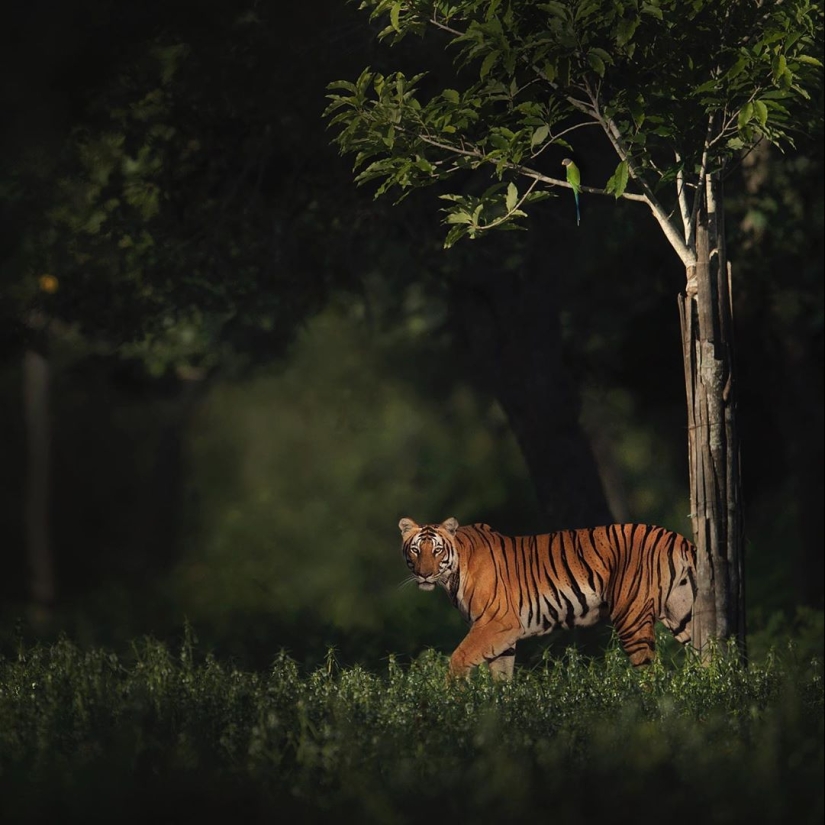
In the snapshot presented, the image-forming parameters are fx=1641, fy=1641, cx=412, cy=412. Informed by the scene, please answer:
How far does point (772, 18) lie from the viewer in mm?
11539

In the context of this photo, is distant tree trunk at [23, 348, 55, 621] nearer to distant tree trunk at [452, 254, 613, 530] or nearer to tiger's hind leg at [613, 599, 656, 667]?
distant tree trunk at [452, 254, 613, 530]

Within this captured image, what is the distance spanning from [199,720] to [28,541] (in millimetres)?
30247

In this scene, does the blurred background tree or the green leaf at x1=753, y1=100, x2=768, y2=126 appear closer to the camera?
the green leaf at x1=753, y1=100, x2=768, y2=126

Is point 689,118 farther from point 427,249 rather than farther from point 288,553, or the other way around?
point 288,553

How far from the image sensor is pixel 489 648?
39.5 feet

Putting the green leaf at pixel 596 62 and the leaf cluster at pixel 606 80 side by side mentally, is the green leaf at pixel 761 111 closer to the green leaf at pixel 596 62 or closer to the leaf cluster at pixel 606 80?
the leaf cluster at pixel 606 80

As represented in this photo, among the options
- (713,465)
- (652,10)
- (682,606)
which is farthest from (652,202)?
(682,606)

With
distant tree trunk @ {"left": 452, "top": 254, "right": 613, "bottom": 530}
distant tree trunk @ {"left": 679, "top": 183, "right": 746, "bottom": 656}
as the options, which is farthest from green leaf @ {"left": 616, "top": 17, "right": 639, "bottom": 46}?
distant tree trunk @ {"left": 452, "top": 254, "right": 613, "bottom": 530}

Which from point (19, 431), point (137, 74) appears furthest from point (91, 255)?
point (19, 431)

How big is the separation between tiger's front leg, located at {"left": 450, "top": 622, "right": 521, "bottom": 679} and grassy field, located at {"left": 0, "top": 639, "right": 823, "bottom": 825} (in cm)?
43

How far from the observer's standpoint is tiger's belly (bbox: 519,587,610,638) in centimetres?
1221

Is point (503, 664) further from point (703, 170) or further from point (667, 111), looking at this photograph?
point (667, 111)

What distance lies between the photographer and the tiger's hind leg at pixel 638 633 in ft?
39.4

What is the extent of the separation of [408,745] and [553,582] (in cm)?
345
